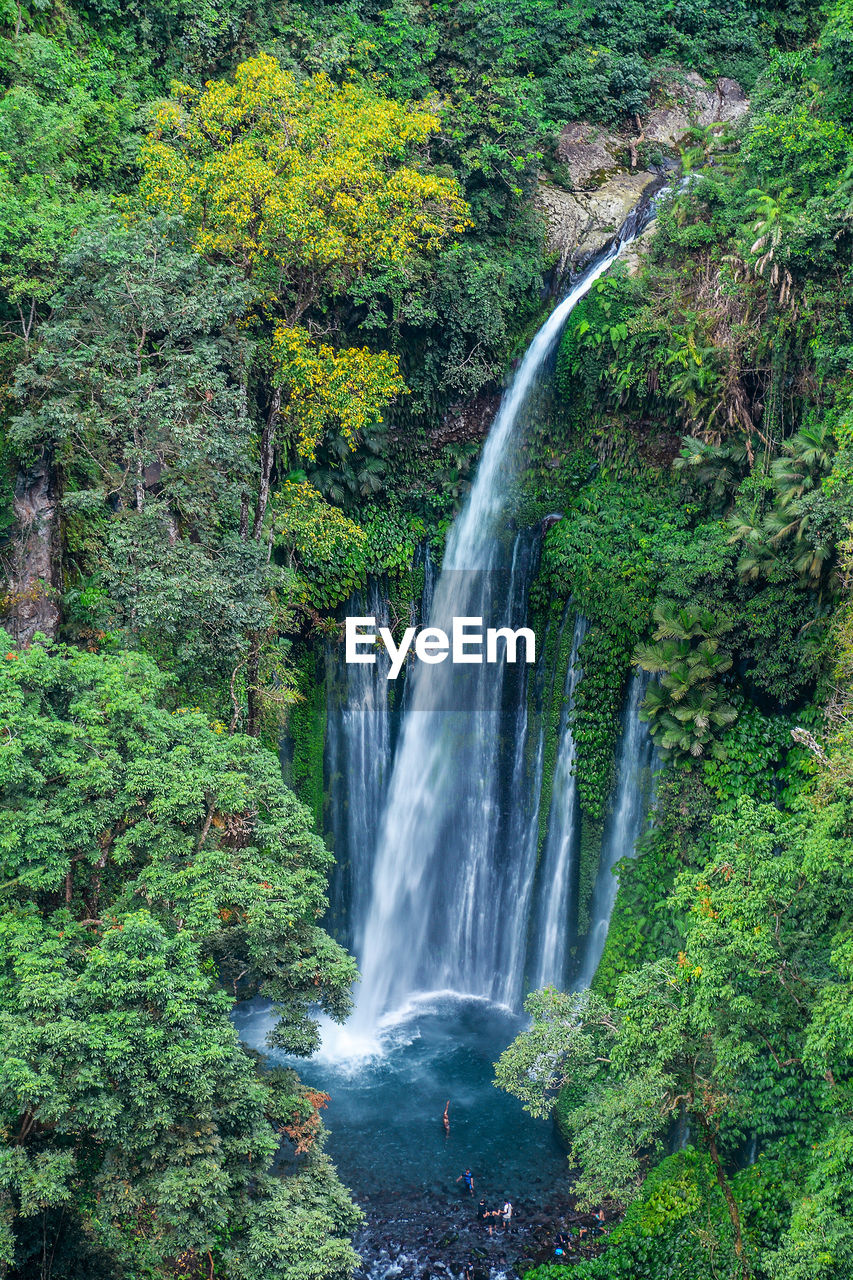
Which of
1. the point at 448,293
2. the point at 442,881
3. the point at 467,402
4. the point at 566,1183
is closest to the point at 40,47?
the point at 448,293

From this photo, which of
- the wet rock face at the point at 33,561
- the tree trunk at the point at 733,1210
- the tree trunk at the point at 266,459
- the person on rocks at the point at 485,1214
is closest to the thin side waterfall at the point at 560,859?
the person on rocks at the point at 485,1214

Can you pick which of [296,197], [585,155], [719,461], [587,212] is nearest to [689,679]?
[719,461]

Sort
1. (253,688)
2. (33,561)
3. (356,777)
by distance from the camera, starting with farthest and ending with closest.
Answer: (356,777) → (253,688) → (33,561)

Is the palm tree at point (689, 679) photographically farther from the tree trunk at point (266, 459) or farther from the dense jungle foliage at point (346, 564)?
the tree trunk at point (266, 459)

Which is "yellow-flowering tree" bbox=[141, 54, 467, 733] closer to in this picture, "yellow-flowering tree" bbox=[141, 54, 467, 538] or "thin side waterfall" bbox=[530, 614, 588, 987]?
"yellow-flowering tree" bbox=[141, 54, 467, 538]

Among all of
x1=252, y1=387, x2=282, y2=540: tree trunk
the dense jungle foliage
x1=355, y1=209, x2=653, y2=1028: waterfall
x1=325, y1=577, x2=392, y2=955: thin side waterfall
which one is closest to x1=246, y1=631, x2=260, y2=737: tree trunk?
the dense jungle foliage

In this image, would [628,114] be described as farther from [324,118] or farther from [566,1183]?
[566,1183]

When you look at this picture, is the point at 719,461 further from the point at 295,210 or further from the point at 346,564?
the point at 295,210
